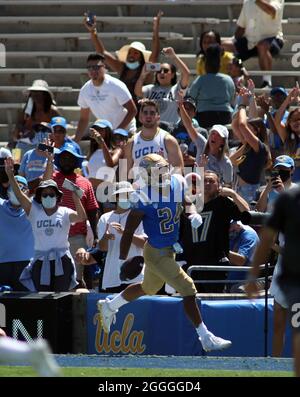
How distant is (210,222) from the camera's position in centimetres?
1145

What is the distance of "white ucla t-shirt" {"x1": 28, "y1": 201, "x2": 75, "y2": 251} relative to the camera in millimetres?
11766

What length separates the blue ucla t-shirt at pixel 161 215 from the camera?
1023 cm

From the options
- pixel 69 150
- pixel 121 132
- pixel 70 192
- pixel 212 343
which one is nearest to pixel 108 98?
pixel 121 132

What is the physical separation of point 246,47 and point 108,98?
2.47 metres

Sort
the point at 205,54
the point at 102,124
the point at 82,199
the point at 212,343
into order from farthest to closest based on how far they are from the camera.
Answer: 1. the point at 205,54
2. the point at 102,124
3. the point at 82,199
4. the point at 212,343

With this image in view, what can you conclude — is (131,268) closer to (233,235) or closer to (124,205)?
(124,205)

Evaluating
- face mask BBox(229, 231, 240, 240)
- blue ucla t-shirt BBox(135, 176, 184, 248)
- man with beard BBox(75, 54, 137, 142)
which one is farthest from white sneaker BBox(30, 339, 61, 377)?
man with beard BBox(75, 54, 137, 142)

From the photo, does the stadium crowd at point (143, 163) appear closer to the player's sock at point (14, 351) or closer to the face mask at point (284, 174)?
the face mask at point (284, 174)

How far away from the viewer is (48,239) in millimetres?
11773

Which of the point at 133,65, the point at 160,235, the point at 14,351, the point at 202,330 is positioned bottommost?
the point at 202,330

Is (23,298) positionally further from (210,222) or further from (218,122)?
(218,122)

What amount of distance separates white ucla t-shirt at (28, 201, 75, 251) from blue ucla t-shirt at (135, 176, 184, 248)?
1693 mm

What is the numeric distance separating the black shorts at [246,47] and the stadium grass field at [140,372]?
25.7ft

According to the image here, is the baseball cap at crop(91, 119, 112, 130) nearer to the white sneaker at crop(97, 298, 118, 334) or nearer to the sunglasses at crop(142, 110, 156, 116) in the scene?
the sunglasses at crop(142, 110, 156, 116)
